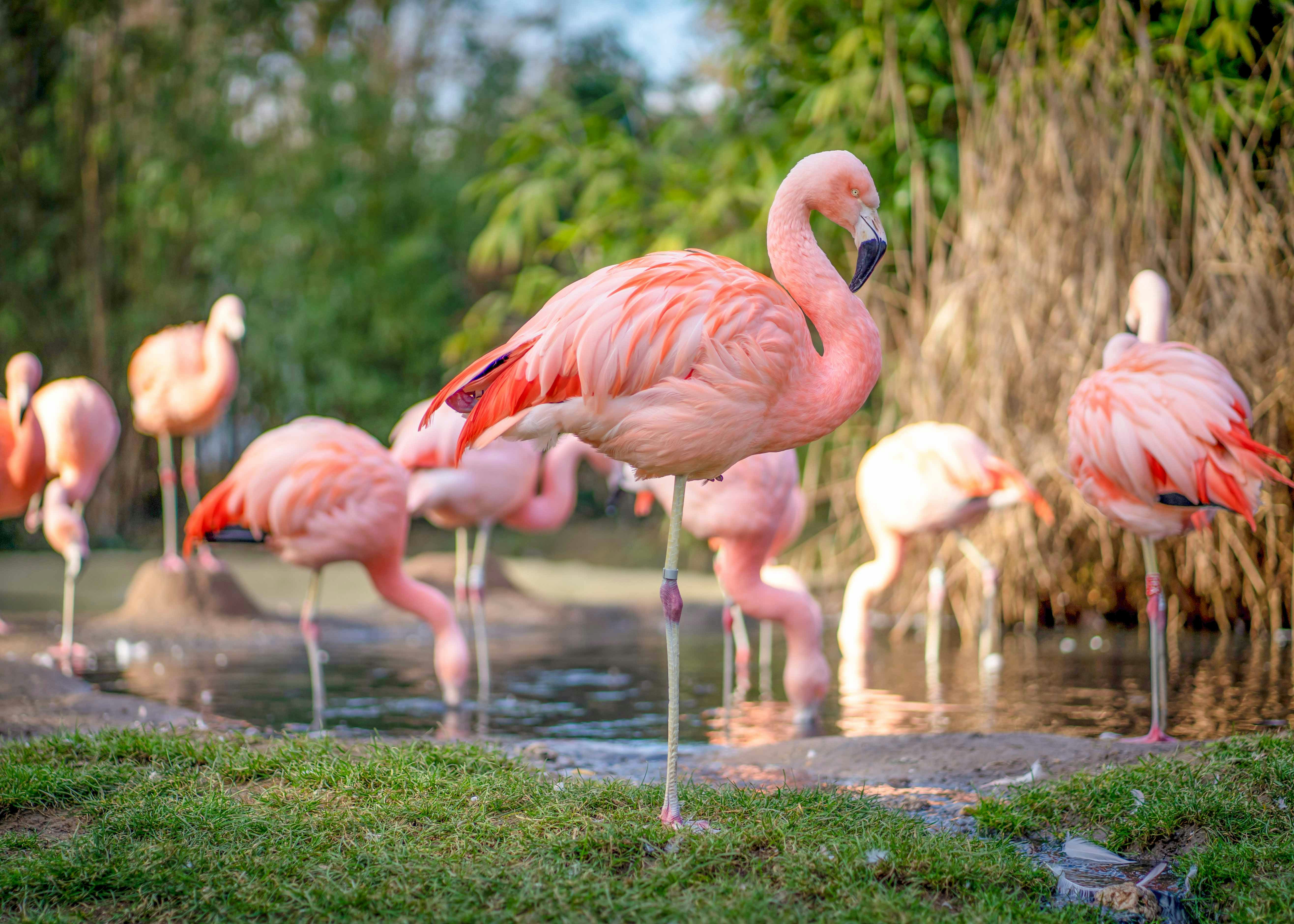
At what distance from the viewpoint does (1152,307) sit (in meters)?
5.12

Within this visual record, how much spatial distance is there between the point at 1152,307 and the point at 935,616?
90.7 inches

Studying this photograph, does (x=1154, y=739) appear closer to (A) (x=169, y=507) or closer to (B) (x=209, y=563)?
(B) (x=209, y=563)

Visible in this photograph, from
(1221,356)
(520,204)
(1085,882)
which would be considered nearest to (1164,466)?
(1085,882)

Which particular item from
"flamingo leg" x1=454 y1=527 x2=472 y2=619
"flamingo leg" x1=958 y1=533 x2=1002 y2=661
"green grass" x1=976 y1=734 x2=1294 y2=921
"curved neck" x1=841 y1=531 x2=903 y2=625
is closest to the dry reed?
"flamingo leg" x1=958 y1=533 x2=1002 y2=661

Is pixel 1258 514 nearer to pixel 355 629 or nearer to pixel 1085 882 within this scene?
pixel 1085 882

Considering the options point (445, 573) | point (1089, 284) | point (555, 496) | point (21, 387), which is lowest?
point (445, 573)

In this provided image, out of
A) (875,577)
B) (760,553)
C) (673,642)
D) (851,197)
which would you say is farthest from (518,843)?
(875,577)

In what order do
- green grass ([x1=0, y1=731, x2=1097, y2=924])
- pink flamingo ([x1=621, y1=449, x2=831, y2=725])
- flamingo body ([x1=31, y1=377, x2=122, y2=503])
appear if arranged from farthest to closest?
1. flamingo body ([x1=31, y1=377, x2=122, y2=503])
2. pink flamingo ([x1=621, y1=449, x2=831, y2=725])
3. green grass ([x1=0, y1=731, x2=1097, y2=924])

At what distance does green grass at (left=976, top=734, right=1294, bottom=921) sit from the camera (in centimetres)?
250

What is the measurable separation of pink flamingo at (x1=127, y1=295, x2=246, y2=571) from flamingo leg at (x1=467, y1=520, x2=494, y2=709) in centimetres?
279

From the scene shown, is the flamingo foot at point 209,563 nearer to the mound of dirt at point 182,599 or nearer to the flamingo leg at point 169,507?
the mound of dirt at point 182,599

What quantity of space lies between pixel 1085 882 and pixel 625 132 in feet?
32.8

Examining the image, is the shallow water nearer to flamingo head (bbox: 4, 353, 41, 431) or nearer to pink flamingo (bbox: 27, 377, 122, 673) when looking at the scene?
pink flamingo (bbox: 27, 377, 122, 673)

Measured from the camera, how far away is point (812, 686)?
4.93 metres
